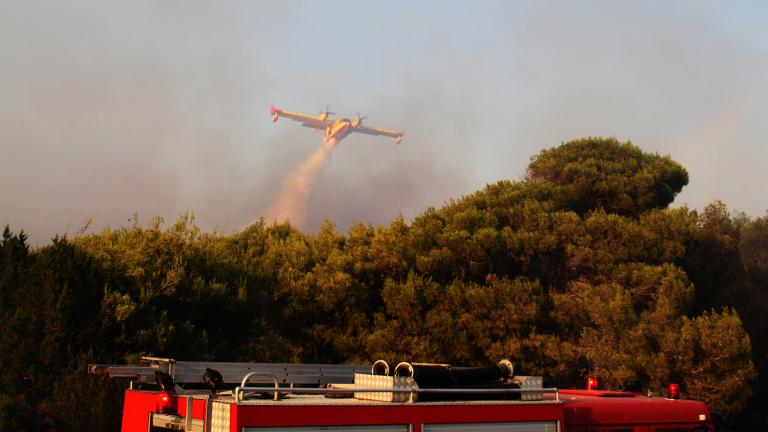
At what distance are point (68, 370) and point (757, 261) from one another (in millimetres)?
32919

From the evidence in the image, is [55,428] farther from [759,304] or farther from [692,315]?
[759,304]

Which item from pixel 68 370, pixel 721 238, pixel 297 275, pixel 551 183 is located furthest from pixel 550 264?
pixel 68 370

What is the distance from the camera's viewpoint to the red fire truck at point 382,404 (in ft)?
18.5

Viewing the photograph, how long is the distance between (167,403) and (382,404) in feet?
6.73

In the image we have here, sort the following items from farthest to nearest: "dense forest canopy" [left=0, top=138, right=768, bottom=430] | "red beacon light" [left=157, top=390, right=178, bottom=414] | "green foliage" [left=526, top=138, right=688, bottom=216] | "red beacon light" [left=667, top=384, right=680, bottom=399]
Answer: "green foliage" [left=526, top=138, right=688, bottom=216] → "dense forest canopy" [left=0, top=138, right=768, bottom=430] → "red beacon light" [left=667, top=384, right=680, bottom=399] → "red beacon light" [left=157, top=390, right=178, bottom=414]

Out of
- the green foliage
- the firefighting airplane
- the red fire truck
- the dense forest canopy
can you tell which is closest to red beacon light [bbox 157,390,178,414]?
the red fire truck

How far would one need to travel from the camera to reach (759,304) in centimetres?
3127

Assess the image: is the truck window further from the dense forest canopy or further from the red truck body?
the dense forest canopy

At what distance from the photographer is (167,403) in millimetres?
6480

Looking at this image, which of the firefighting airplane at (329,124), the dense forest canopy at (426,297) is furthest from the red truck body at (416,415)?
the firefighting airplane at (329,124)

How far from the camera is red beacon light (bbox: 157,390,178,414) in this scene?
6.46 m

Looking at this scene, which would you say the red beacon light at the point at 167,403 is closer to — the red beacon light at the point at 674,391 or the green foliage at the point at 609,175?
the red beacon light at the point at 674,391

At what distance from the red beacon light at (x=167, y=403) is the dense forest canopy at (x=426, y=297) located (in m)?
9.45

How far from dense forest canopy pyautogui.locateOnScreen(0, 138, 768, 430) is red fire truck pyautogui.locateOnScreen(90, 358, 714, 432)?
28.8ft
